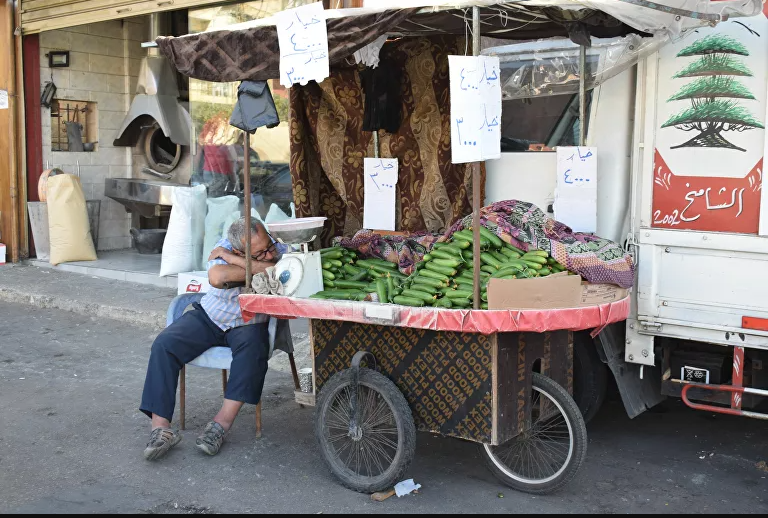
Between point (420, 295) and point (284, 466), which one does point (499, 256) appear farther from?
point (284, 466)

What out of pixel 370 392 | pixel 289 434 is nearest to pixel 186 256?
pixel 289 434

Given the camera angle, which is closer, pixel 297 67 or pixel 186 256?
pixel 297 67

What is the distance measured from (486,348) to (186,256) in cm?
547

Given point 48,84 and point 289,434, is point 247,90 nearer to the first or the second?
point 289,434

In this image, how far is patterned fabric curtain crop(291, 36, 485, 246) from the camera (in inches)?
222

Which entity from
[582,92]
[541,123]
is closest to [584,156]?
[582,92]

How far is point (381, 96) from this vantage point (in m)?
5.71

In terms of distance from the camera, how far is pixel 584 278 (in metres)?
4.46

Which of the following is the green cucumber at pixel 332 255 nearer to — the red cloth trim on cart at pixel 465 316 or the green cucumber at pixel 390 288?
the green cucumber at pixel 390 288

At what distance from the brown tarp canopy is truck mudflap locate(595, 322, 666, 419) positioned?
161cm

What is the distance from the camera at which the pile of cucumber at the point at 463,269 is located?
4082 millimetres

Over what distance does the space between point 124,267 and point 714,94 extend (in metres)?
7.51

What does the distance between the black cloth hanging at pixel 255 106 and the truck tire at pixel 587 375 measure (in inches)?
82.2

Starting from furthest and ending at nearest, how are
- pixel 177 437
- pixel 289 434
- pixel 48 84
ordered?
pixel 48 84
pixel 289 434
pixel 177 437
